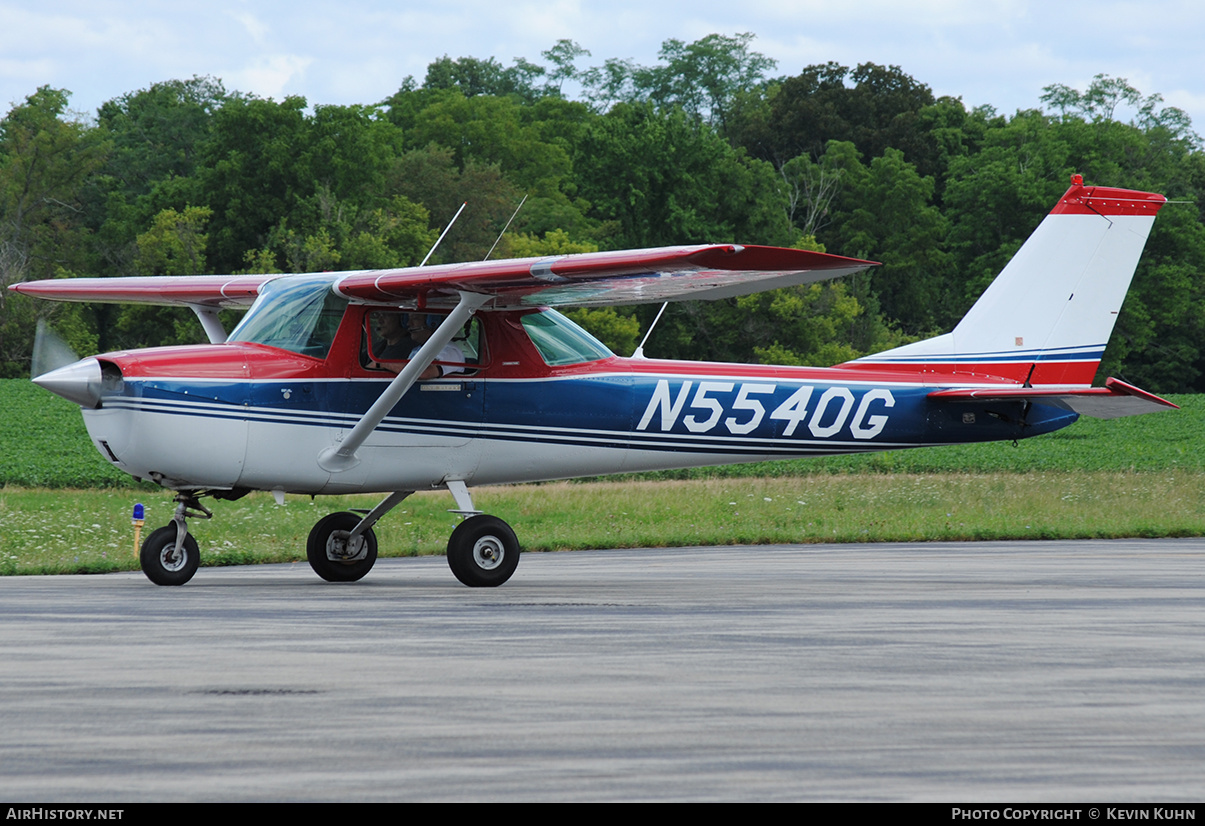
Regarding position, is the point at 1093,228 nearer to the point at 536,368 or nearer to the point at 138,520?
the point at 536,368

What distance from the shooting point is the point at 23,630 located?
9055mm

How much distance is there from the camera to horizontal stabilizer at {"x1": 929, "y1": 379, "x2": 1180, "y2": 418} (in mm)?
13812

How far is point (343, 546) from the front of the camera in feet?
45.0

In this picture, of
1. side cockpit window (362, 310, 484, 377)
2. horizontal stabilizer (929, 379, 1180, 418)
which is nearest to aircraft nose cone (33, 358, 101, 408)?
side cockpit window (362, 310, 484, 377)

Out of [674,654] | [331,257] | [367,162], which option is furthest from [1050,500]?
[367,162]

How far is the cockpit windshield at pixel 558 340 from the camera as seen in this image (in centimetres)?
1346

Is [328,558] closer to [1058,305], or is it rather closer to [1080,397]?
[1080,397]

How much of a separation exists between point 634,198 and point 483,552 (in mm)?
51552

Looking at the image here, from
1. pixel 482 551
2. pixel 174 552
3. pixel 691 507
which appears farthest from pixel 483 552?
pixel 691 507

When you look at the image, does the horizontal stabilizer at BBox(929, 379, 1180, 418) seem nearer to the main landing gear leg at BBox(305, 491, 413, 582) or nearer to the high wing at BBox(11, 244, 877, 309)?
the high wing at BBox(11, 244, 877, 309)

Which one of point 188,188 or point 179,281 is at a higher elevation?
point 179,281

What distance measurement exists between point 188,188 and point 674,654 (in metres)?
57.9

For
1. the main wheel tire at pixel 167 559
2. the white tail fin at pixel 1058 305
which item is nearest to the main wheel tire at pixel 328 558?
the main wheel tire at pixel 167 559

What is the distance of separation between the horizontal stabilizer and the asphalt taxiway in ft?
7.23
